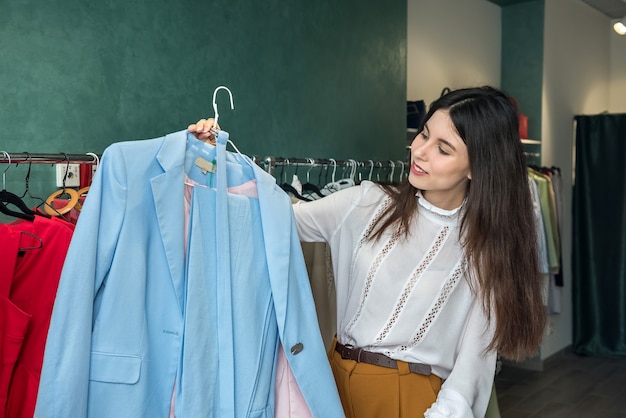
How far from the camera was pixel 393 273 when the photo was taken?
6.28 feet

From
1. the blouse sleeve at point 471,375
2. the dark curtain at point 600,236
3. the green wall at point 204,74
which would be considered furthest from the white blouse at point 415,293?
the dark curtain at point 600,236

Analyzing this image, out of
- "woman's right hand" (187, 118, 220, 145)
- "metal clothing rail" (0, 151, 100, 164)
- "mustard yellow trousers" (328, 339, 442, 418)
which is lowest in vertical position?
"mustard yellow trousers" (328, 339, 442, 418)

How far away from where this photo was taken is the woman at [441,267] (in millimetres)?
1822

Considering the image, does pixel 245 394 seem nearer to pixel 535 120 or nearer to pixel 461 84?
pixel 461 84

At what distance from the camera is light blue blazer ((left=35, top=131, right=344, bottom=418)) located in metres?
1.35

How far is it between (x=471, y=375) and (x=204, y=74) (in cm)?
166

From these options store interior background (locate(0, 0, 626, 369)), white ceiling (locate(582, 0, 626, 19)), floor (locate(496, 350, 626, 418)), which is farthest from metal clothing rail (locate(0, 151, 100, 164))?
white ceiling (locate(582, 0, 626, 19))

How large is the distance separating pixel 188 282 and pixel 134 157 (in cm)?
31

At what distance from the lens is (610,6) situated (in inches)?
241

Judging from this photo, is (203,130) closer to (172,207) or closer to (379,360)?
(172,207)

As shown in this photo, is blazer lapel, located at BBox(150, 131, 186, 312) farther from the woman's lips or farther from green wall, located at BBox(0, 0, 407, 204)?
green wall, located at BBox(0, 0, 407, 204)

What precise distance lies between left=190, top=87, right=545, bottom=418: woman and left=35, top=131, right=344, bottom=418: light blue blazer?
0.29 m

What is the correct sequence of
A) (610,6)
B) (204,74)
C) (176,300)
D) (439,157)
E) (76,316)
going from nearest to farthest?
(76,316)
(176,300)
(439,157)
(204,74)
(610,6)

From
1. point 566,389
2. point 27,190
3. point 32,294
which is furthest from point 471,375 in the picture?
point 566,389
